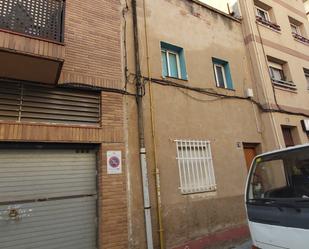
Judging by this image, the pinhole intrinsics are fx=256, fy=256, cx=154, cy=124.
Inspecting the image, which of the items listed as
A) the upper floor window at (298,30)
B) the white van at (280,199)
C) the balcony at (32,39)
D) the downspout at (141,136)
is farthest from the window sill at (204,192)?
the upper floor window at (298,30)

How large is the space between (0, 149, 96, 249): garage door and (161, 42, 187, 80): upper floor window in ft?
11.6

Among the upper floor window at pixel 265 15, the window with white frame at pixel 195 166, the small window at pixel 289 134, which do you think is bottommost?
the window with white frame at pixel 195 166

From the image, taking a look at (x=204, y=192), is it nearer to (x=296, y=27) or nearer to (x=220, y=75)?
(x=220, y=75)

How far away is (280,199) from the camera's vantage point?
3.41 m

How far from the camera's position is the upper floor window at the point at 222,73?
8578mm

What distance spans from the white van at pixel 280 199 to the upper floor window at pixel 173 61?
4003 mm

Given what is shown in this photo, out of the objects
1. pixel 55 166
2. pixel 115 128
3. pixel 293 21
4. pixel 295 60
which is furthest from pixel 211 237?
pixel 293 21

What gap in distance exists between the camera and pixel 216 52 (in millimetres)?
8578

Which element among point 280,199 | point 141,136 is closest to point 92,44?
point 141,136

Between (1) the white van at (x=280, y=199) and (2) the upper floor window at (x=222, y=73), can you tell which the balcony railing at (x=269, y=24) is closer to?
(2) the upper floor window at (x=222, y=73)

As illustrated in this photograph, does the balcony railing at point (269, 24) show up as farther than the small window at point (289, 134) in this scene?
Yes

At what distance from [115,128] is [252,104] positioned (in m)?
Answer: 5.38

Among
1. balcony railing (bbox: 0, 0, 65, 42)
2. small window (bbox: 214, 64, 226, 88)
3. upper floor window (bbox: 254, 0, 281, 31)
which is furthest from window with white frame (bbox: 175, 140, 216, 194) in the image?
upper floor window (bbox: 254, 0, 281, 31)

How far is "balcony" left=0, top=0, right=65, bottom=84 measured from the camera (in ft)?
13.6
